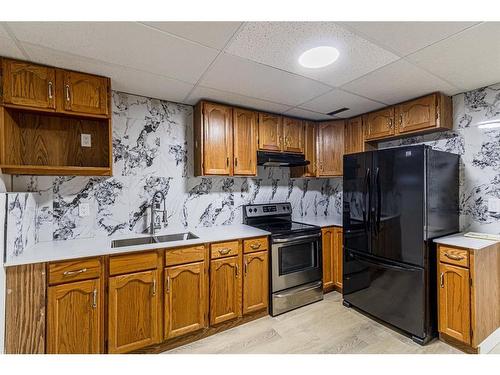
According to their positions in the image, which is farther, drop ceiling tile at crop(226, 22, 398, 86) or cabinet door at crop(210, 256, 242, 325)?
cabinet door at crop(210, 256, 242, 325)

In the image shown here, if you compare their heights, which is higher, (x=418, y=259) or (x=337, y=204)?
(x=337, y=204)

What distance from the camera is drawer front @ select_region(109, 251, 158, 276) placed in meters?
1.72

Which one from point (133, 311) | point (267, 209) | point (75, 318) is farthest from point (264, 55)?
point (75, 318)

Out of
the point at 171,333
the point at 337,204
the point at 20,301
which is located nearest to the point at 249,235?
the point at 171,333

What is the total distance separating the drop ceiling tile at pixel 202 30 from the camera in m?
1.30

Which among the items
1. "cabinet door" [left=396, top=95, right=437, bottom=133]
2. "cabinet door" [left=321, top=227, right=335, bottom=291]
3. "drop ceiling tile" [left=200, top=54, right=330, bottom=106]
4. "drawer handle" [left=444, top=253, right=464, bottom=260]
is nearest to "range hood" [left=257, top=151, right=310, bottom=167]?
"drop ceiling tile" [left=200, top=54, right=330, bottom=106]

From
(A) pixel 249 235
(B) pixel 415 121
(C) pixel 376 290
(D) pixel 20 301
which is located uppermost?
(B) pixel 415 121

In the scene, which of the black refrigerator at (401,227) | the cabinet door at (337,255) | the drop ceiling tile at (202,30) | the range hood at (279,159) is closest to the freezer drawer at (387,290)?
the black refrigerator at (401,227)

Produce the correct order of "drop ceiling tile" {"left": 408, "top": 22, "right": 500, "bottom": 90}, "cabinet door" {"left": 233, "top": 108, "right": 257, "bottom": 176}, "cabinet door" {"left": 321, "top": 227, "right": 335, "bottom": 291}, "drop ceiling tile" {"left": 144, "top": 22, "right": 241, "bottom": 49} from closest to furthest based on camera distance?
"drop ceiling tile" {"left": 144, "top": 22, "right": 241, "bottom": 49}
"drop ceiling tile" {"left": 408, "top": 22, "right": 500, "bottom": 90}
"cabinet door" {"left": 233, "top": 108, "right": 257, "bottom": 176}
"cabinet door" {"left": 321, "top": 227, "right": 335, "bottom": 291}

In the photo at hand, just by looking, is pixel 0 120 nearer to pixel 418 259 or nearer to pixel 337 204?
pixel 418 259

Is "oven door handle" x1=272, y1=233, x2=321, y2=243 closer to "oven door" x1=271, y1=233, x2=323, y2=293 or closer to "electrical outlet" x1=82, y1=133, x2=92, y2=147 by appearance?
→ "oven door" x1=271, y1=233, x2=323, y2=293

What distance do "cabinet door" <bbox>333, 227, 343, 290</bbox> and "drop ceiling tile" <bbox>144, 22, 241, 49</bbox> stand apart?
2.36 metres
